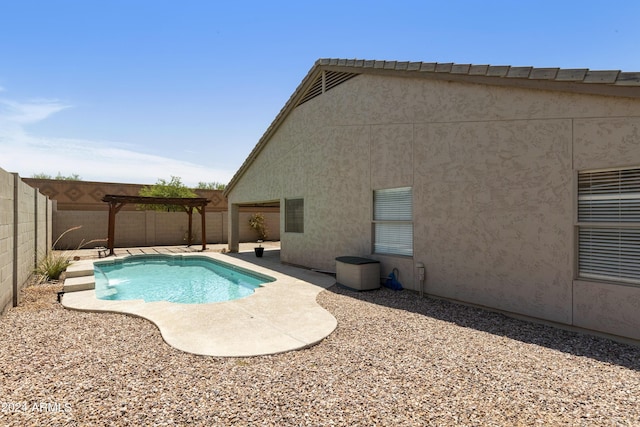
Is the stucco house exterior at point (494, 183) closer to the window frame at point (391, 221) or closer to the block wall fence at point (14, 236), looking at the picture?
the window frame at point (391, 221)

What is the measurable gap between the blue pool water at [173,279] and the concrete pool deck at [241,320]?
190cm

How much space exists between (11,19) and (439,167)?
38.3 feet

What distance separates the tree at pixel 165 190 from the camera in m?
30.0

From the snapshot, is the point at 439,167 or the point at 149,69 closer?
the point at 439,167

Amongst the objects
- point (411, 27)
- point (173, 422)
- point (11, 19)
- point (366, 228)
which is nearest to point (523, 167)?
point (366, 228)

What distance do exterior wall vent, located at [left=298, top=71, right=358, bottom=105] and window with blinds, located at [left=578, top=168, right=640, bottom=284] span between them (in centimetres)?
722

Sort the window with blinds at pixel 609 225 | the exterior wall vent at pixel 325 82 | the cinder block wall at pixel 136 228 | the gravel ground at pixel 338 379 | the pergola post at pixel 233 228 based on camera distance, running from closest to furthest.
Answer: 1. the gravel ground at pixel 338 379
2. the window with blinds at pixel 609 225
3. the exterior wall vent at pixel 325 82
4. the pergola post at pixel 233 228
5. the cinder block wall at pixel 136 228

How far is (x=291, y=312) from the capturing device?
6598 mm

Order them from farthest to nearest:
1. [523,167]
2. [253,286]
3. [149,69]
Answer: [149,69]
[253,286]
[523,167]

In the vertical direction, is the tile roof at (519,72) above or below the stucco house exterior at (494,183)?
above

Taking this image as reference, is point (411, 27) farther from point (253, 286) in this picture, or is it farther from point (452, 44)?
point (253, 286)

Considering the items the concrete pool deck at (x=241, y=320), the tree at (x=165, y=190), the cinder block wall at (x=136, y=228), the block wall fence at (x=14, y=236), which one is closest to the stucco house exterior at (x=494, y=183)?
the concrete pool deck at (x=241, y=320)

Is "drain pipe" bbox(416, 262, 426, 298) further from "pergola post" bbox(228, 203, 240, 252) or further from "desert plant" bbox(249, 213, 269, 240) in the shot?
"desert plant" bbox(249, 213, 269, 240)

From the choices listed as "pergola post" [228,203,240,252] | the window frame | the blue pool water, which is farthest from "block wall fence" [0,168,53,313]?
"pergola post" [228,203,240,252]
